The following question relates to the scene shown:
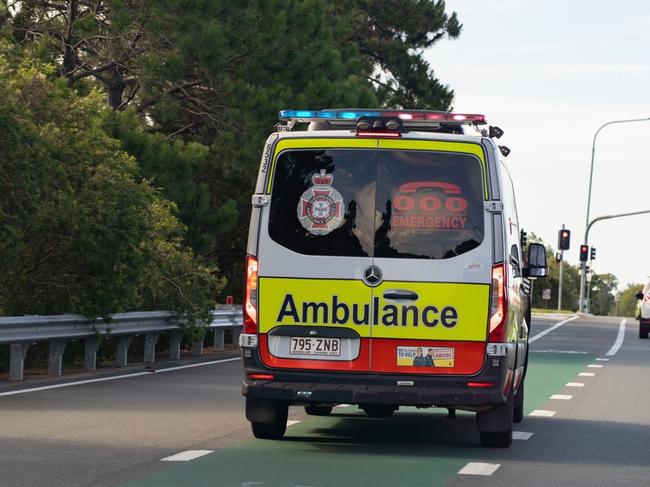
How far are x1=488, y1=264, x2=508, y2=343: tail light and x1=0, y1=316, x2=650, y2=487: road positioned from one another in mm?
932

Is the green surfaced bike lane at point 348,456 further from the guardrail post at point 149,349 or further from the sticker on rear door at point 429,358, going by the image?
the guardrail post at point 149,349

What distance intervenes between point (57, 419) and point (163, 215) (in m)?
11.3

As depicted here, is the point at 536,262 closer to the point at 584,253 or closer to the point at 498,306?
the point at 498,306

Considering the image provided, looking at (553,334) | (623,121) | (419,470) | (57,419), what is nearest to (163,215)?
(57,419)

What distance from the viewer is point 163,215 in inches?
985

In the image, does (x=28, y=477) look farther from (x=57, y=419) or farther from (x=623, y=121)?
(x=623, y=121)

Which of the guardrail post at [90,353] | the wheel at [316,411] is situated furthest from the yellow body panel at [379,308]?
the guardrail post at [90,353]

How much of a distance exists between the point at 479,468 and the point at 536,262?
352 cm

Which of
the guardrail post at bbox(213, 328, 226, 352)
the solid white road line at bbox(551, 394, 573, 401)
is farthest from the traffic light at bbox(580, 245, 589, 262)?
the solid white road line at bbox(551, 394, 573, 401)

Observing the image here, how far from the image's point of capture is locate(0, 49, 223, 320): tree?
20.2 metres

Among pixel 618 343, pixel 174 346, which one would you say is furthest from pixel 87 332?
pixel 618 343

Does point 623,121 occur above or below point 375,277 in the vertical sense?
above

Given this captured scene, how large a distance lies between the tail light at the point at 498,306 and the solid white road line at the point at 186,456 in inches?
88.9

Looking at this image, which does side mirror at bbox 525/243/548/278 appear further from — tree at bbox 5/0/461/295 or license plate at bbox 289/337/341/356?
tree at bbox 5/0/461/295
